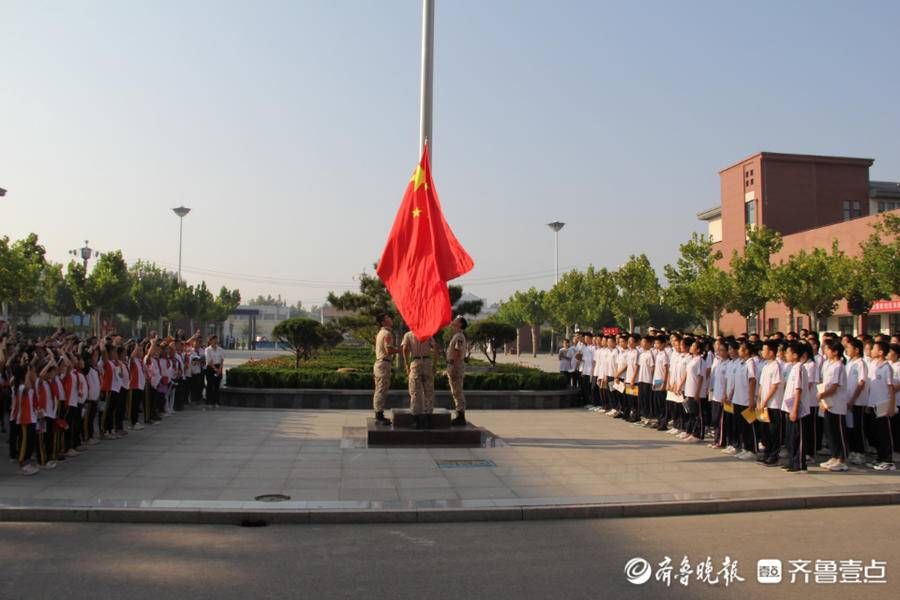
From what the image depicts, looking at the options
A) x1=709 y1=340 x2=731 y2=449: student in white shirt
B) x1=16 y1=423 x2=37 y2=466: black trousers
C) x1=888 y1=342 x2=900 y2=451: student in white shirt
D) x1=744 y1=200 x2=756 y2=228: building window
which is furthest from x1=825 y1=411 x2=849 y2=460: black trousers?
x1=744 y1=200 x2=756 y2=228: building window

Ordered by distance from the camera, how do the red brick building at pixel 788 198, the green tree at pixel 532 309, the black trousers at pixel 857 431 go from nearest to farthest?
the black trousers at pixel 857 431, the red brick building at pixel 788 198, the green tree at pixel 532 309

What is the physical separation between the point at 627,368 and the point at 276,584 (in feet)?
36.3

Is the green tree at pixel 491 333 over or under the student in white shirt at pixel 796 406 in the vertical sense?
over

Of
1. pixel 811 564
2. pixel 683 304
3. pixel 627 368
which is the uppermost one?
pixel 683 304

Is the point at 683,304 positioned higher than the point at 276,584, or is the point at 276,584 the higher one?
the point at 683,304

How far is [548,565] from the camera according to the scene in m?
5.87

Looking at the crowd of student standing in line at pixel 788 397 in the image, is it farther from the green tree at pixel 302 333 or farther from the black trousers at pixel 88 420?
the green tree at pixel 302 333

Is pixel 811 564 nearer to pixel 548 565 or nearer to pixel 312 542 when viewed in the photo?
pixel 548 565

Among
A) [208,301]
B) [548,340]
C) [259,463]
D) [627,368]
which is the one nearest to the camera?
[259,463]

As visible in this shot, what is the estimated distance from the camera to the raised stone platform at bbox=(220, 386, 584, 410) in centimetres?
1727

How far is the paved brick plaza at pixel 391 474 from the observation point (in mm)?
8031

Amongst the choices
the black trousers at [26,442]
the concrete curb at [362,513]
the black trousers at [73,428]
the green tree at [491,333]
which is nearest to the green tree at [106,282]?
the green tree at [491,333]

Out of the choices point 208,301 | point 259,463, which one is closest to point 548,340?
point 208,301

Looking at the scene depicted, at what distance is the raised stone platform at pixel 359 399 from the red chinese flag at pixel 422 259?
223 inches
